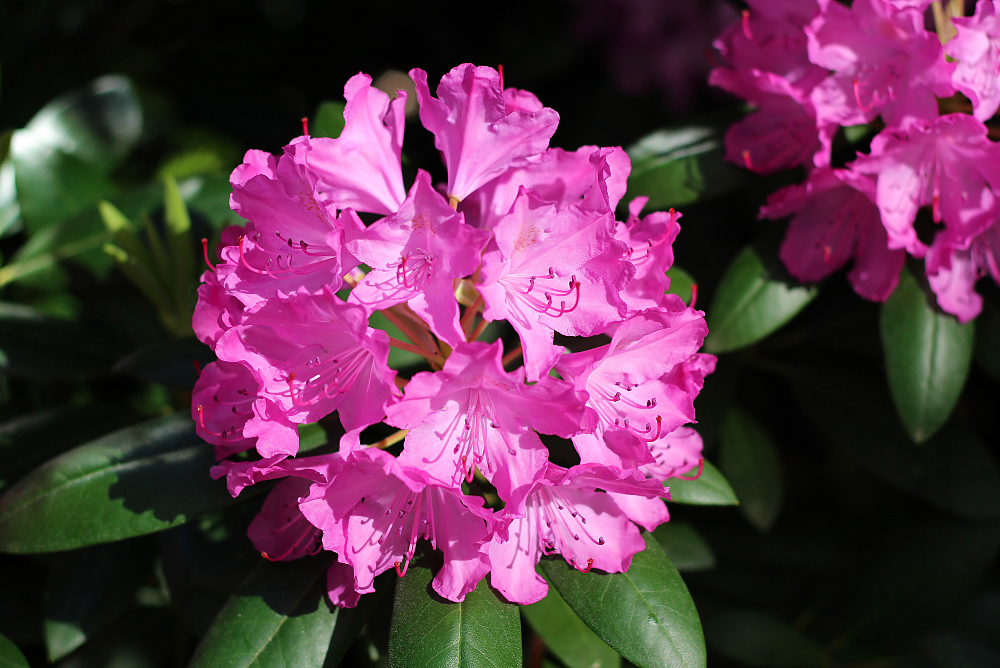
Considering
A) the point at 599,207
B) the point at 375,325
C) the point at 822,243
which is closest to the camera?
the point at 599,207

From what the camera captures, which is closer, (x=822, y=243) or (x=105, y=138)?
(x=822, y=243)

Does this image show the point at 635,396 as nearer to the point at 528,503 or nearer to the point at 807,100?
the point at 528,503

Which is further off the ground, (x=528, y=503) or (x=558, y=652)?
(x=528, y=503)

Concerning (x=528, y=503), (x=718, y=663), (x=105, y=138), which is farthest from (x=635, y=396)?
(x=105, y=138)

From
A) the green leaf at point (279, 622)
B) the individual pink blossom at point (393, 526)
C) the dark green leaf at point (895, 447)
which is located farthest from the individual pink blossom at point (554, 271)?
the dark green leaf at point (895, 447)

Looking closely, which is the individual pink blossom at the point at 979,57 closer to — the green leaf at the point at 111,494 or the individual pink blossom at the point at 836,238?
the individual pink blossom at the point at 836,238

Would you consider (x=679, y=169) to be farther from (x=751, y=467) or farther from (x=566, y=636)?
(x=566, y=636)

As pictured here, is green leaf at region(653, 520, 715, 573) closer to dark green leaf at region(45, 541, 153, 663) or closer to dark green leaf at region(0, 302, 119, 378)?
dark green leaf at region(45, 541, 153, 663)

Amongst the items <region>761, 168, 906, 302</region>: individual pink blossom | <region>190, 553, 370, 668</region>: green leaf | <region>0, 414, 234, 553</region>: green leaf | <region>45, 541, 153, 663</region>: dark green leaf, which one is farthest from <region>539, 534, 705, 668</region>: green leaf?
<region>45, 541, 153, 663</region>: dark green leaf
